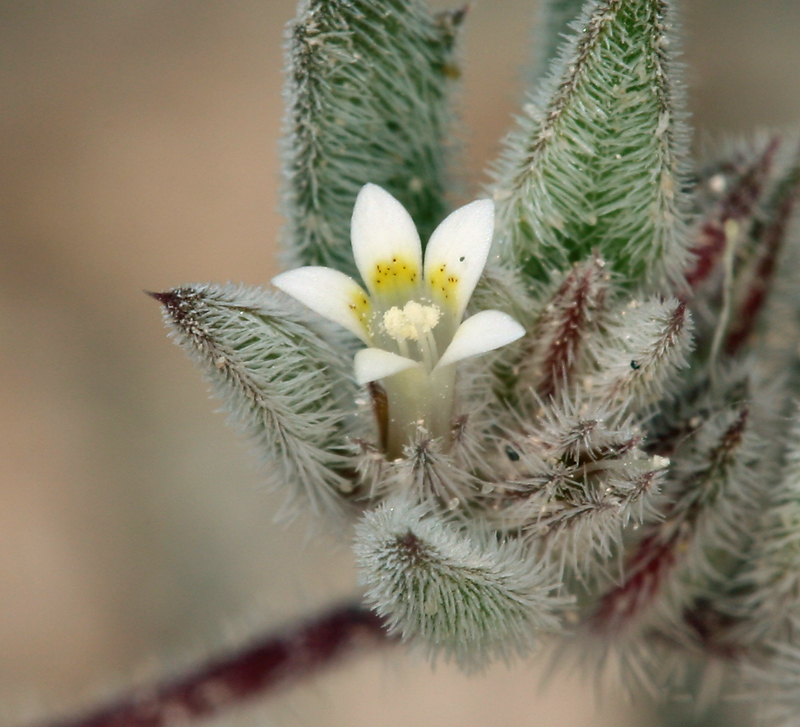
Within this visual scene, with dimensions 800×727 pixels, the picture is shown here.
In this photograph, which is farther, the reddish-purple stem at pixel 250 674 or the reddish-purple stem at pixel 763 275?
the reddish-purple stem at pixel 250 674

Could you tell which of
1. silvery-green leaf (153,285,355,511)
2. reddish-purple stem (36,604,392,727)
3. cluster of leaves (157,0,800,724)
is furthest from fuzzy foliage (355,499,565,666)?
reddish-purple stem (36,604,392,727)

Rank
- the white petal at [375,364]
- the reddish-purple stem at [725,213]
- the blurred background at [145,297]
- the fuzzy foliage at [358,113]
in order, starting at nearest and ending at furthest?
the white petal at [375,364], the fuzzy foliage at [358,113], the reddish-purple stem at [725,213], the blurred background at [145,297]

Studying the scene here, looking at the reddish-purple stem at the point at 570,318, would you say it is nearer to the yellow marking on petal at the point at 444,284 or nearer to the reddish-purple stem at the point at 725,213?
the yellow marking on petal at the point at 444,284

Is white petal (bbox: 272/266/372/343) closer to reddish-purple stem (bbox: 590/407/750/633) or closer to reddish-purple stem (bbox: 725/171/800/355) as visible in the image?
reddish-purple stem (bbox: 590/407/750/633)

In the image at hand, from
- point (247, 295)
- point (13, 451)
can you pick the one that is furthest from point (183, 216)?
point (247, 295)

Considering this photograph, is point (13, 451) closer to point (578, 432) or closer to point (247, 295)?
point (247, 295)

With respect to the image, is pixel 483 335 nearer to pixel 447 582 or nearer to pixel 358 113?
pixel 447 582

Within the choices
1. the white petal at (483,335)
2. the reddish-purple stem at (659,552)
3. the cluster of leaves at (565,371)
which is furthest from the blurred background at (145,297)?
the white petal at (483,335)
